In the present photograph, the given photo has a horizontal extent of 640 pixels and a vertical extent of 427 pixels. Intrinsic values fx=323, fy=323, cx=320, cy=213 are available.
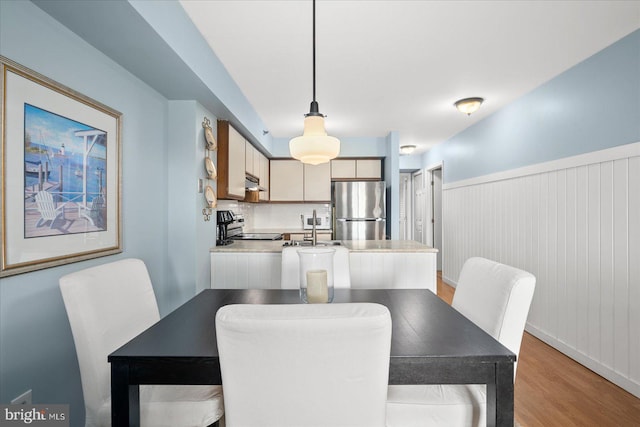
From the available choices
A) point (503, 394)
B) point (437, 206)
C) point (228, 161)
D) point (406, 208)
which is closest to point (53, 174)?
point (228, 161)

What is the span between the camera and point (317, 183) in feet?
17.5

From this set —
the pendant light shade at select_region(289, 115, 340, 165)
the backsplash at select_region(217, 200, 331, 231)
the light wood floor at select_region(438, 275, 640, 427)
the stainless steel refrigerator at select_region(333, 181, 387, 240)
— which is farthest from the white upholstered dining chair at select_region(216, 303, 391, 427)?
the backsplash at select_region(217, 200, 331, 231)

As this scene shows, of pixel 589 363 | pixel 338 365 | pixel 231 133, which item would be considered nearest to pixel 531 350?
pixel 589 363

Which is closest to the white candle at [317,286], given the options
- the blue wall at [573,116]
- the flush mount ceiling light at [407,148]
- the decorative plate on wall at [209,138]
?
the decorative plate on wall at [209,138]

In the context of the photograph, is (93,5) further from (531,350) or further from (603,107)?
(531,350)

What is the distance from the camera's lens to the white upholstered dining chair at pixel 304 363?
750 millimetres

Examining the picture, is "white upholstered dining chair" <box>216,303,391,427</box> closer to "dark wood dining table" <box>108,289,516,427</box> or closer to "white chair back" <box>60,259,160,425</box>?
"dark wood dining table" <box>108,289,516,427</box>

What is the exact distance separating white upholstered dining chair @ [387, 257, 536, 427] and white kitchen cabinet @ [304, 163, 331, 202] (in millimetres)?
3910

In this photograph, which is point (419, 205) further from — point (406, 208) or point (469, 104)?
point (469, 104)

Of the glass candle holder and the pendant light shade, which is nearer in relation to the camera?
the glass candle holder

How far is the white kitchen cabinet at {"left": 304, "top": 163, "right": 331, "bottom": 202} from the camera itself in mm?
5309

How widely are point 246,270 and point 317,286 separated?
1.70 meters

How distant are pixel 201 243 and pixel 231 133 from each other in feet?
3.91

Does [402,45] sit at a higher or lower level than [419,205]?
higher
